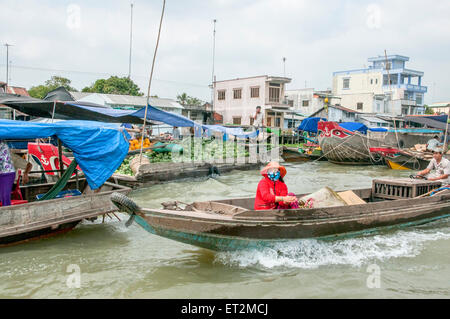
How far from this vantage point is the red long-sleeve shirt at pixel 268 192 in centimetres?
499

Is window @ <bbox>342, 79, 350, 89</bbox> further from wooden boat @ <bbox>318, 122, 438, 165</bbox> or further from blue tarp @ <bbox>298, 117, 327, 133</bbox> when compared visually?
wooden boat @ <bbox>318, 122, 438, 165</bbox>

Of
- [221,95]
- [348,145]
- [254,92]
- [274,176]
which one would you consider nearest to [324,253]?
[274,176]

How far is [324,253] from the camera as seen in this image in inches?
205

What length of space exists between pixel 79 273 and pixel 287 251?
2.90m

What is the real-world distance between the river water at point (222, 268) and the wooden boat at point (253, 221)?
207 millimetres

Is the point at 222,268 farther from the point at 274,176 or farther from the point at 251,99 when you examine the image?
the point at 251,99

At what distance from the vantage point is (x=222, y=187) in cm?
1208

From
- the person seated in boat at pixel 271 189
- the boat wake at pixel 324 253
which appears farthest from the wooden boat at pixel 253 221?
the person seated in boat at pixel 271 189

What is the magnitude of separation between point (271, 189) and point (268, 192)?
0.08 meters

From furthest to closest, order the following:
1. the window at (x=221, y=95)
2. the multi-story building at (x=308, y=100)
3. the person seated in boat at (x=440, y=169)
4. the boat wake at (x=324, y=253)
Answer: the multi-story building at (x=308, y=100) < the window at (x=221, y=95) < the person seated in boat at (x=440, y=169) < the boat wake at (x=324, y=253)

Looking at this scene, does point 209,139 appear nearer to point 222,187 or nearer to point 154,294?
point 222,187

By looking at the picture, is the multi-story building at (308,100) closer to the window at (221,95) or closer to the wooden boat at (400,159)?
the window at (221,95)

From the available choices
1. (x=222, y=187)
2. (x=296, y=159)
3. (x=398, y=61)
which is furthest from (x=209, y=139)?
(x=398, y=61)

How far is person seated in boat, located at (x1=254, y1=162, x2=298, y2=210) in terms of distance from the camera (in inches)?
195
